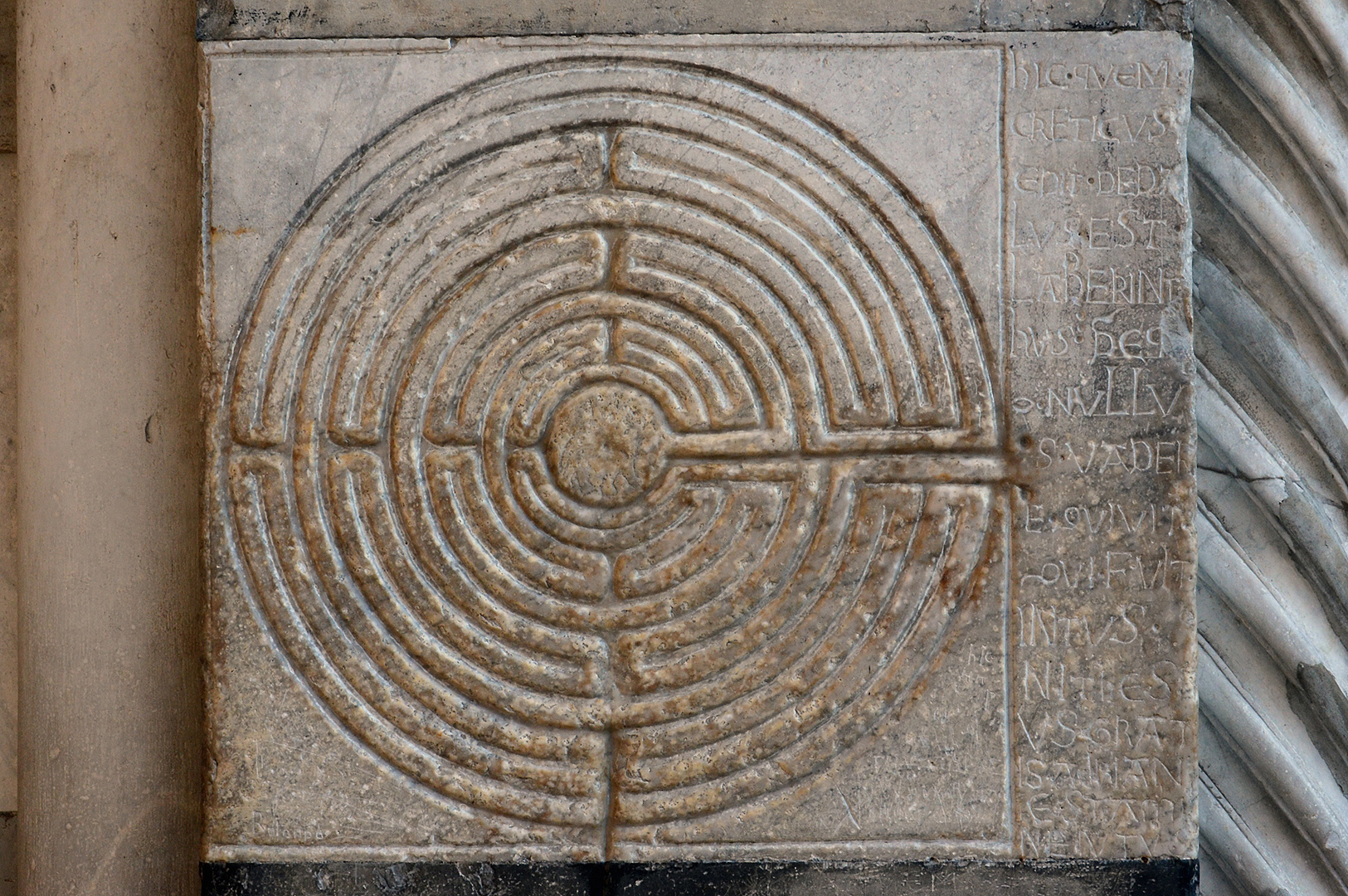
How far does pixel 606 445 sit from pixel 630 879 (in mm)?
1018

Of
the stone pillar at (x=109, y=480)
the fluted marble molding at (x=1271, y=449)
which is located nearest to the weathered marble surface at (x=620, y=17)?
the stone pillar at (x=109, y=480)

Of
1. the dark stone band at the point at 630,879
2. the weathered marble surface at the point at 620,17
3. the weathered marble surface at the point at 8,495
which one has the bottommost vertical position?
the dark stone band at the point at 630,879

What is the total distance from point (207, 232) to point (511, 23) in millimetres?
879

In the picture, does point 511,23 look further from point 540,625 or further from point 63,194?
point 540,625

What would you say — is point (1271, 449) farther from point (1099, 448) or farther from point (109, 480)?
point (109, 480)

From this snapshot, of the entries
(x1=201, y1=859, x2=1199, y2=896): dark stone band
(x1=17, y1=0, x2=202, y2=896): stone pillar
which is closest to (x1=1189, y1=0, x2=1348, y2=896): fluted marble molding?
(x1=201, y1=859, x2=1199, y2=896): dark stone band

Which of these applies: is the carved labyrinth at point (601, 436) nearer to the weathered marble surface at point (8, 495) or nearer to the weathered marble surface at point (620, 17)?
the weathered marble surface at point (620, 17)

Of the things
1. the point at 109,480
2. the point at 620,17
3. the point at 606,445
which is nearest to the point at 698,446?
the point at 606,445

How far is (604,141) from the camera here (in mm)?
2205

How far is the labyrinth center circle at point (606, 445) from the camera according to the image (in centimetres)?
221

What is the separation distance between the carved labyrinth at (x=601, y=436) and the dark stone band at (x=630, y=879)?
137 mm

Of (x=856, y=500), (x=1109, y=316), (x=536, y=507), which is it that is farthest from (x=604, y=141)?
(x=1109, y=316)

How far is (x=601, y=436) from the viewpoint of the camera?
2.22 metres

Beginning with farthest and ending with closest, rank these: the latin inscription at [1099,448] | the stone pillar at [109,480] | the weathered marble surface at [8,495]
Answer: the weathered marble surface at [8,495], the stone pillar at [109,480], the latin inscription at [1099,448]
